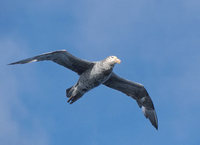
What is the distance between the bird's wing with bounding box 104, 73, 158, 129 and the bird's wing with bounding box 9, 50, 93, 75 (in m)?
1.85

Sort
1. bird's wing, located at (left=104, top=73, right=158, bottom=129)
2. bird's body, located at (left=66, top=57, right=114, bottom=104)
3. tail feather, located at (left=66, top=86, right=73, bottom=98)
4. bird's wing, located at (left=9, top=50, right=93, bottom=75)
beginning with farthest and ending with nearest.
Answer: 1. bird's wing, located at (left=104, top=73, right=158, bottom=129)
2. tail feather, located at (left=66, top=86, right=73, bottom=98)
3. bird's body, located at (left=66, top=57, right=114, bottom=104)
4. bird's wing, located at (left=9, top=50, right=93, bottom=75)

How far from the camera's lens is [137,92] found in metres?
20.7

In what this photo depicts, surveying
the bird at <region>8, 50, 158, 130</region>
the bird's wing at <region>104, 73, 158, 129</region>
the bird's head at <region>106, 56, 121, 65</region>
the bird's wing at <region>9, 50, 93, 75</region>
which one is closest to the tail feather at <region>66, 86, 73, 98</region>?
the bird at <region>8, 50, 158, 130</region>

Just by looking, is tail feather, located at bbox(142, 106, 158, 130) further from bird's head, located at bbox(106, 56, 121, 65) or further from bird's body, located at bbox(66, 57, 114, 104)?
bird's head, located at bbox(106, 56, 121, 65)

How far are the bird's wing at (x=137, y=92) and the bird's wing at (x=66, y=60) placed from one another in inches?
72.7

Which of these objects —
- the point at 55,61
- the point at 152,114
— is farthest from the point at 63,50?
the point at 152,114

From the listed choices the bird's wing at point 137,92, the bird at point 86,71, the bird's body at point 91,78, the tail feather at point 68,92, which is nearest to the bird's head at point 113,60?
the bird at point 86,71

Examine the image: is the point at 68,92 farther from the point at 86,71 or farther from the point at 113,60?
the point at 113,60

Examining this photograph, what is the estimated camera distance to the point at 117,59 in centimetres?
1780

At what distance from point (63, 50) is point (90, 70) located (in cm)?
177

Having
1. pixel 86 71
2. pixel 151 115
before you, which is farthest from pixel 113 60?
pixel 151 115

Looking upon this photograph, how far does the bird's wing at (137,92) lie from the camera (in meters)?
20.0

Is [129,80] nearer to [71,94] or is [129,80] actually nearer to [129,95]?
[129,95]

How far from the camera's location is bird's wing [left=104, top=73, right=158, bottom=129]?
1998 cm
